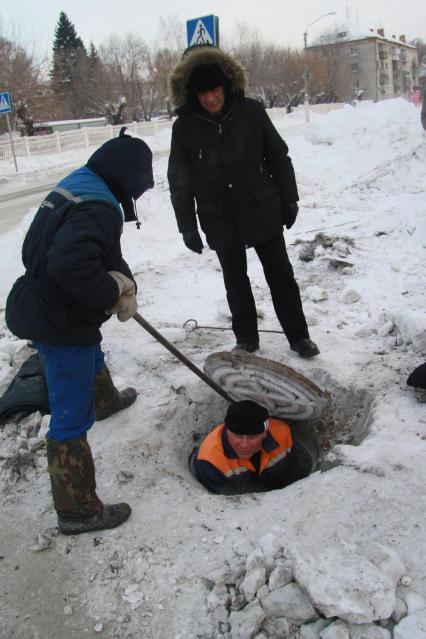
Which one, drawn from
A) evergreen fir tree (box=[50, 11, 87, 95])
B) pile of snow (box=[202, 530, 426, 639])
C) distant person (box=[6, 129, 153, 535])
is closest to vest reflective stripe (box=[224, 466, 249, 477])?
distant person (box=[6, 129, 153, 535])

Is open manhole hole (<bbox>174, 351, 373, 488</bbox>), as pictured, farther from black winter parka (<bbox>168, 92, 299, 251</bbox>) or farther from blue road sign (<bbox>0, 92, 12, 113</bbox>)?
blue road sign (<bbox>0, 92, 12, 113</bbox>)

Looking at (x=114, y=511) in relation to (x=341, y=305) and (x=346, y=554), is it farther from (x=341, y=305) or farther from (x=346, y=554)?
(x=341, y=305)

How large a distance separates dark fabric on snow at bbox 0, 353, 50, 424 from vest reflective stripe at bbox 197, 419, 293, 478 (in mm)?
1103

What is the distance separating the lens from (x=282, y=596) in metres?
1.88

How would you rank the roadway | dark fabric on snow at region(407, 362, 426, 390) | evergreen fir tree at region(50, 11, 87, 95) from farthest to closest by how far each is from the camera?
evergreen fir tree at region(50, 11, 87, 95) → the roadway → dark fabric on snow at region(407, 362, 426, 390)

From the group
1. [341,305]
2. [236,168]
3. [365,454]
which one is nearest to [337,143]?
[341,305]

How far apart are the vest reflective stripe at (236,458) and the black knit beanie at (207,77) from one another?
2071 millimetres

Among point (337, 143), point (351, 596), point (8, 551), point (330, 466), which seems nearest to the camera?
point (351, 596)

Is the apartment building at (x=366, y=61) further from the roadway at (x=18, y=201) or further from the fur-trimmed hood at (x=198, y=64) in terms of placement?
the fur-trimmed hood at (x=198, y=64)

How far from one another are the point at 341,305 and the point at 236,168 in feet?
6.23

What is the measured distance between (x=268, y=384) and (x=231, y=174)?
139cm

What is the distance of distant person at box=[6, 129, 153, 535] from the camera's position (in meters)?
2.02

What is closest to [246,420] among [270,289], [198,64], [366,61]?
[270,289]

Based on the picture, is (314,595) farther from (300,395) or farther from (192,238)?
(192,238)
